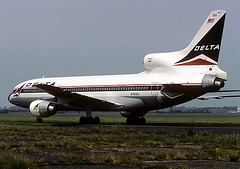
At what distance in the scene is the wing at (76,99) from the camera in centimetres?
3104

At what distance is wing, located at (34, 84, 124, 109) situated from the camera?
3104 centimetres

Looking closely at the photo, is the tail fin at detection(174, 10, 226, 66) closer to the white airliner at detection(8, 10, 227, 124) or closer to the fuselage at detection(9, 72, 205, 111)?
the white airliner at detection(8, 10, 227, 124)

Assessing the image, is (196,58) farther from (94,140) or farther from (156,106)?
(94,140)

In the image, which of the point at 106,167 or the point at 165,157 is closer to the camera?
the point at 106,167

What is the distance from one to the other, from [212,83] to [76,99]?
1209 centimetres

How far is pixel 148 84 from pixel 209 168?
814 inches

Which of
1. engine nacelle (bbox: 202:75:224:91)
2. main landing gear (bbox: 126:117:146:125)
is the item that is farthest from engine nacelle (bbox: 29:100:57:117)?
engine nacelle (bbox: 202:75:224:91)

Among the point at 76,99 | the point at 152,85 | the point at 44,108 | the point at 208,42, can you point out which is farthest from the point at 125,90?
the point at 208,42

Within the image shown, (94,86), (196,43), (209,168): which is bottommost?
(209,168)

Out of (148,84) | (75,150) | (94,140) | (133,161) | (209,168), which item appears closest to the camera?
(209,168)

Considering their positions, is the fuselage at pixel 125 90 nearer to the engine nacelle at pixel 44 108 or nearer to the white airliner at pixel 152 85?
the white airliner at pixel 152 85

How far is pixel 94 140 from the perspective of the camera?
16.7 m

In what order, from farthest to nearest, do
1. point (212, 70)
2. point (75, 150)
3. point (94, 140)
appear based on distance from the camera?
point (212, 70), point (94, 140), point (75, 150)

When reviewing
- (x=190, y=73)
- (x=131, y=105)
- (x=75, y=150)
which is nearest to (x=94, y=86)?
(x=131, y=105)
